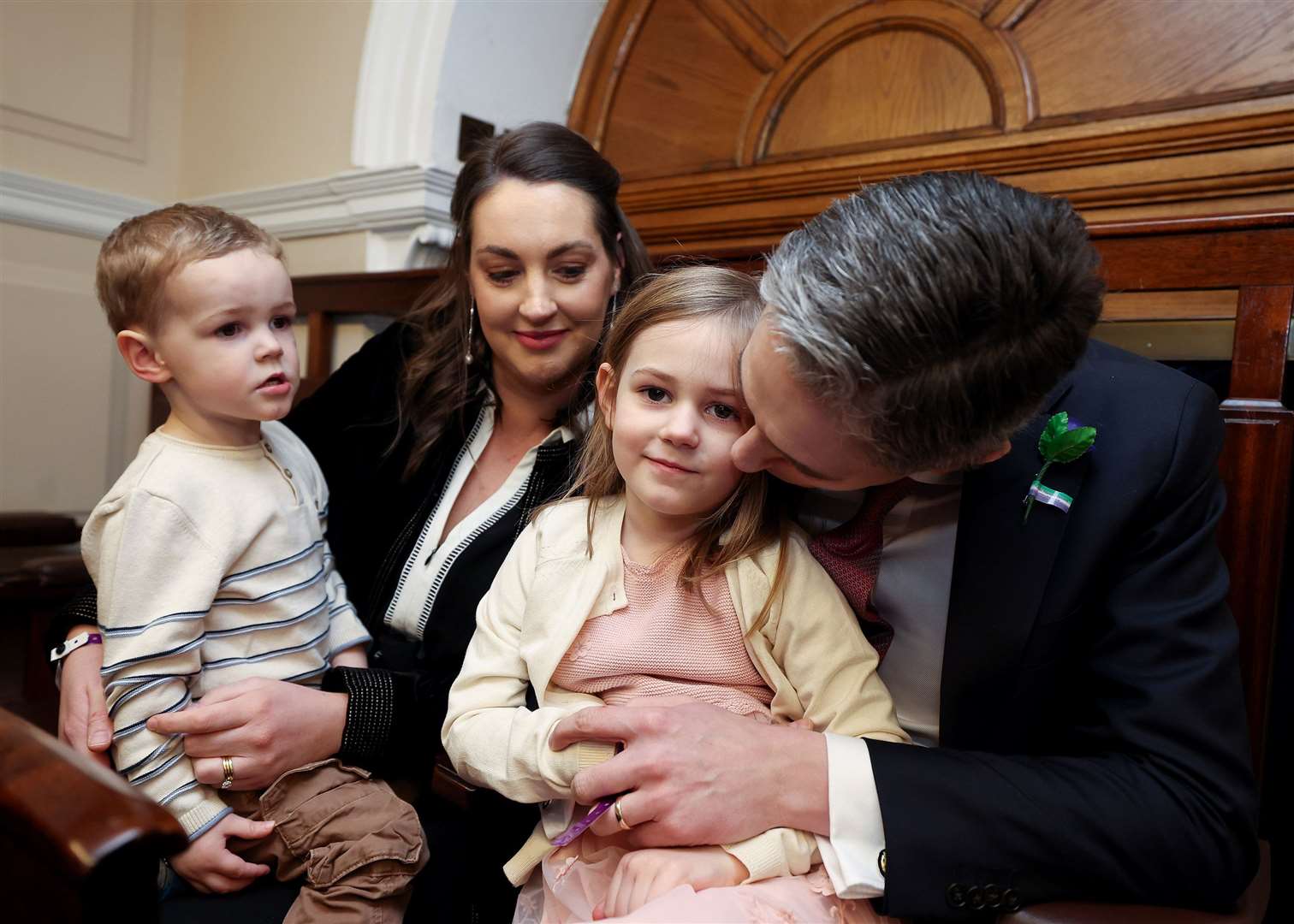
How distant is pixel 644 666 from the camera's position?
3.89 ft

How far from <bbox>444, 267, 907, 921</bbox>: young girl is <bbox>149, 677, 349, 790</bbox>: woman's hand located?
0.82 ft

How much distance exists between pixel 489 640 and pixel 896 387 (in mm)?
670

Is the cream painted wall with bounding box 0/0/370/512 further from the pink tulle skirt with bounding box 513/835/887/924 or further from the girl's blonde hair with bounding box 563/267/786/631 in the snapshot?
the pink tulle skirt with bounding box 513/835/887/924

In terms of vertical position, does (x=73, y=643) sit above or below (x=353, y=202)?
below

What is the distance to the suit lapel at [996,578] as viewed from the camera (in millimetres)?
1092

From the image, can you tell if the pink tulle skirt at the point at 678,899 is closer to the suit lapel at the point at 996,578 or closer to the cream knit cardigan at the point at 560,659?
the cream knit cardigan at the point at 560,659

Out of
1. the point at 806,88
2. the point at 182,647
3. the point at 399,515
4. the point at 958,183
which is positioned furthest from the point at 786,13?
the point at 182,647

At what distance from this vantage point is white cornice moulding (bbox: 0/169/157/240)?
272 centimetres

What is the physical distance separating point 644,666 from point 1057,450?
0.55 metres

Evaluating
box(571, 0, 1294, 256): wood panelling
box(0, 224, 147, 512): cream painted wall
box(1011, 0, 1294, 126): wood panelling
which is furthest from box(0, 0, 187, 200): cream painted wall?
box(1011, 0, 1294, 126): wood panelling

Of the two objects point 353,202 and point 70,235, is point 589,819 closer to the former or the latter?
point 353,202

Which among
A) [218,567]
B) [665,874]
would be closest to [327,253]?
[218,567]

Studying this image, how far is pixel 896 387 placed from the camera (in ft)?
2.88

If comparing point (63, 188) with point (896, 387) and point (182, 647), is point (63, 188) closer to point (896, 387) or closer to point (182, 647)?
point (182, 647)
